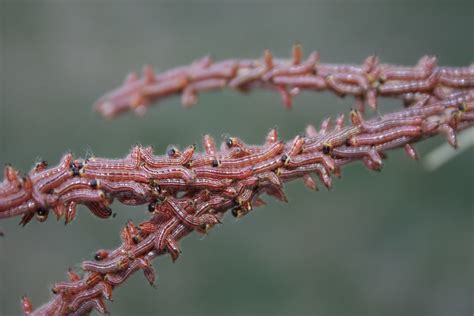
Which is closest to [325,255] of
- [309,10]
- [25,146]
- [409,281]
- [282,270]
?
[282,270]

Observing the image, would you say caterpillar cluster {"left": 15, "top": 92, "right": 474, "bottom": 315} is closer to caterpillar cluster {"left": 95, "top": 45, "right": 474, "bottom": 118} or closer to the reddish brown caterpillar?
the reddish brown caterpillar

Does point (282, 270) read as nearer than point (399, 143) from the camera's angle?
No

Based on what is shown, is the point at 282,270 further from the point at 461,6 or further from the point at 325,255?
the point at 461,6

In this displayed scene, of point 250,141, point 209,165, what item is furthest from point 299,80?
point 250,141

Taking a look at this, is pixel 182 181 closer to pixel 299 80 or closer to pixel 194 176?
pixel 194 176

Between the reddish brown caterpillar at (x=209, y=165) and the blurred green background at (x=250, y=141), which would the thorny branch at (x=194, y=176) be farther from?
the blurred green background at (x=250, y=141)

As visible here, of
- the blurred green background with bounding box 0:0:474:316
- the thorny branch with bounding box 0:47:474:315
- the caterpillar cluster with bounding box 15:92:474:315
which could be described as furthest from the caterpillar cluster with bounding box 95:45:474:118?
the blurred green background with bounding box 0:0:474:316
